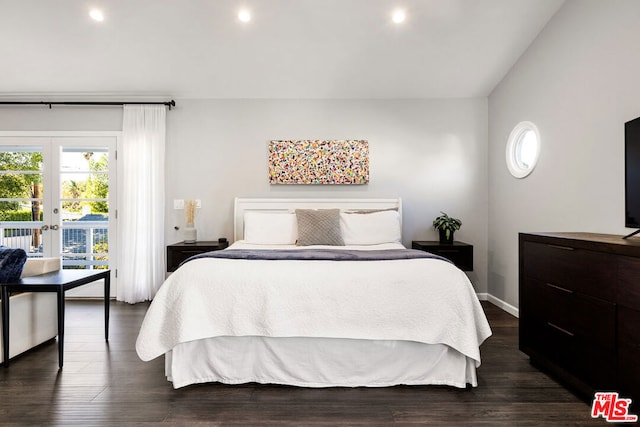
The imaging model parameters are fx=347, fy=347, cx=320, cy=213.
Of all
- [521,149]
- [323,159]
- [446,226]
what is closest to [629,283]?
[446,226]

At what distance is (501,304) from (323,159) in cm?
261

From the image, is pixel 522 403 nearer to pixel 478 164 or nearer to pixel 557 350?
pixel 557 350

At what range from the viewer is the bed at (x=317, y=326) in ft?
6.68

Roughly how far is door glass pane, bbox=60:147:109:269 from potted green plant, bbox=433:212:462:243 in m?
4.01

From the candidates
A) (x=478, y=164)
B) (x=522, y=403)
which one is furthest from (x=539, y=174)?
(x=522, y=403)

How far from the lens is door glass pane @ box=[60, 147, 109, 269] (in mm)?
4254

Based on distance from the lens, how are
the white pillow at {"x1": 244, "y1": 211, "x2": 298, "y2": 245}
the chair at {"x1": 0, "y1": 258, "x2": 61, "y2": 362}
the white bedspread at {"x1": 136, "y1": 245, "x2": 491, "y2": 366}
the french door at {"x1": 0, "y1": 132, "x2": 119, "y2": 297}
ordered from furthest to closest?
the french door at {"x1": 0, "y1": 132, "x2": 119, "y2": 297} < the white pillow at {"x1": 244, "y1": 211, "x2": 298, "y2": 245} < the chair at {"x1": 0, "y1": 258, "x2": 61, "y2": 362} < the white bedspread at {"x1": 136, "y1": 245, "x2": 491, "y2": 366}

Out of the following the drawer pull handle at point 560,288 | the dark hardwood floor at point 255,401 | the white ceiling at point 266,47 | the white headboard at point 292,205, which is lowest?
the dark hardwood floor at point 255,401

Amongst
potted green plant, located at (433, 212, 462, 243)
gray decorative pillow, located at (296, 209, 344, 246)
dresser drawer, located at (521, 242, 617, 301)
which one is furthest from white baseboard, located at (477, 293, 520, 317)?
gray decorative pillow, located at (296, 209, 344, 246)

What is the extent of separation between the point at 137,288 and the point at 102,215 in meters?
1.03

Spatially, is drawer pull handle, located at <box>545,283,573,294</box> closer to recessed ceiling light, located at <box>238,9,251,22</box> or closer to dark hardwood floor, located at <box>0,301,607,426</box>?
dark hardwood floor, located at <box>0,301,607,426</box>

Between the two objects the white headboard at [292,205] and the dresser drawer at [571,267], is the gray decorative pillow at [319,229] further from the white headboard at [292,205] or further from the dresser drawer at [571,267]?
the dresser drawer at [571,267]

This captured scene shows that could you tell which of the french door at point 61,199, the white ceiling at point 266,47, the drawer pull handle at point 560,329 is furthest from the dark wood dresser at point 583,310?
the french door at point 61,199

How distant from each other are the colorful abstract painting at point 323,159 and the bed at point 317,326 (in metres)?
2.17
